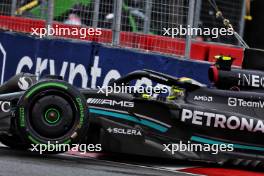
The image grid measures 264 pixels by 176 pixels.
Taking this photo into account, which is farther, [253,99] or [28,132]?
[253,99]

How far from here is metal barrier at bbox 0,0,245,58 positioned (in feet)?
36.2

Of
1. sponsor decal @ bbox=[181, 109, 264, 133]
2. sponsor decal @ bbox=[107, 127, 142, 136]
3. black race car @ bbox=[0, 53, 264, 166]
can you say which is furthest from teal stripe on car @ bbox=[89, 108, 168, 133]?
sponsor decal @ bbox=[181, 109, 264, 133]

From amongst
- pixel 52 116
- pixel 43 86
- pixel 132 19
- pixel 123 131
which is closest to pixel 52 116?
pixel 52 116

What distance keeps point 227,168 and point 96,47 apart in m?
3.46

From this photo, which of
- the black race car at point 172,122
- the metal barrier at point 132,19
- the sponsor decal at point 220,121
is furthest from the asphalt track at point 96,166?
the metal barrier at point 132,19

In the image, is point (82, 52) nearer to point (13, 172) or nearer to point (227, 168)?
point (227, 168)

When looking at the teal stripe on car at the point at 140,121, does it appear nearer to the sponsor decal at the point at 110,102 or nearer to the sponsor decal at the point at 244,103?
the sponsor decal at the point at 110,102

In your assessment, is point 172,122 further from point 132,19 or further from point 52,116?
point 132,19

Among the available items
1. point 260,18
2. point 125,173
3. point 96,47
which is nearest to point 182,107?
point 125,173

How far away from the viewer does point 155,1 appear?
11.2 m

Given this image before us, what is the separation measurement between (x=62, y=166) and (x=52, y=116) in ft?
1.88

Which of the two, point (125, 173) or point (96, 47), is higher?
point (96, 47)

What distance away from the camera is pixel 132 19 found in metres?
11.4

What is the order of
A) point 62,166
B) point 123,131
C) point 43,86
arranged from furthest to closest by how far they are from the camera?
1. point 123,131
2. point 43,86
3. point 62,166
